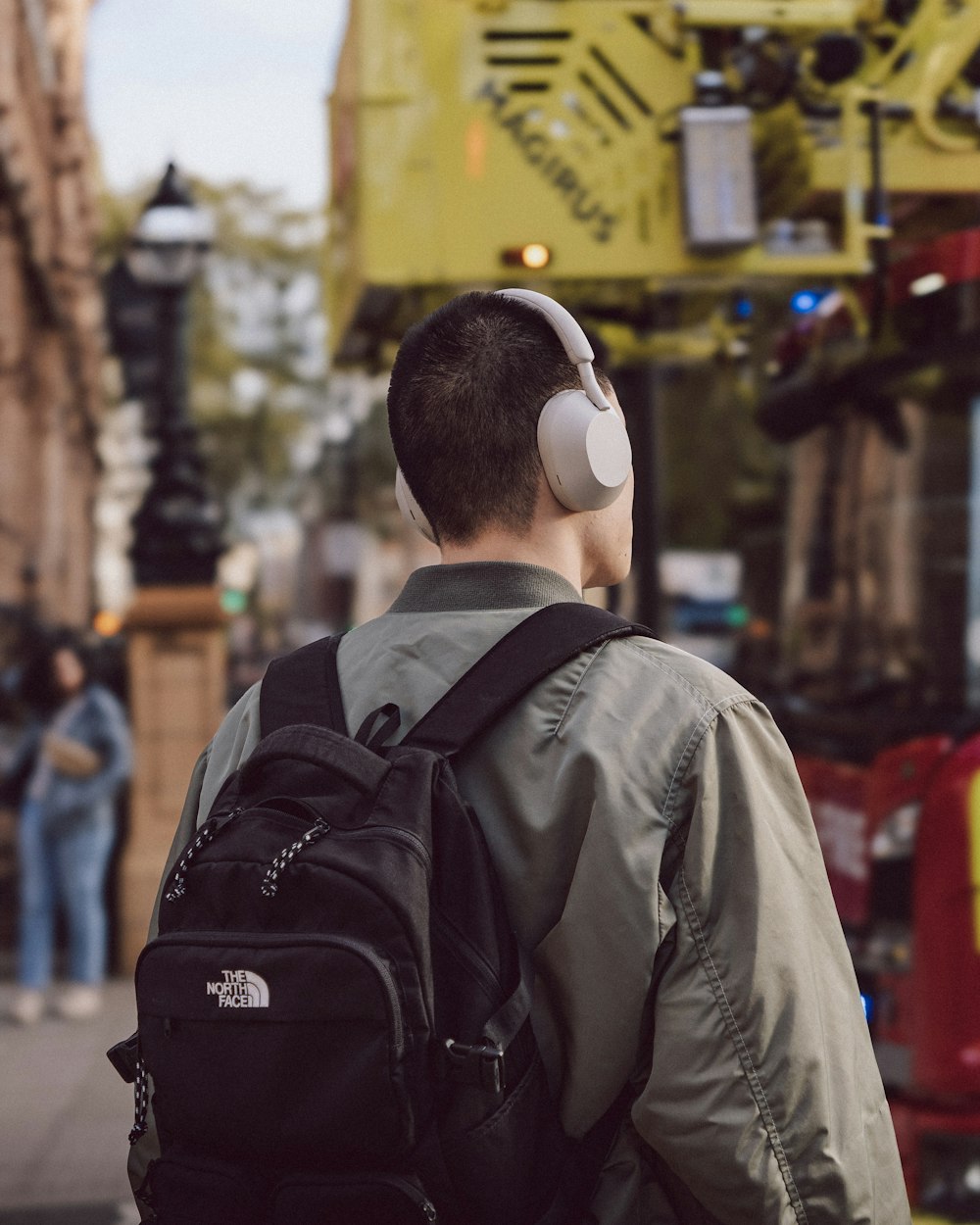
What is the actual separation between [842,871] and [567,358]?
3.33 m

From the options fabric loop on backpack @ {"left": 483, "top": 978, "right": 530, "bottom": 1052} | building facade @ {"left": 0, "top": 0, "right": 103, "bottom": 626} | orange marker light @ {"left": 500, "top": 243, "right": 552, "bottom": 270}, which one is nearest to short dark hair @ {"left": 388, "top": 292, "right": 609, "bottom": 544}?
fabric loop on backpack @ {"left": 483, "top": 978, "right": 530, "bottom": 1052}

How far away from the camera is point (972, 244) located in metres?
4.79

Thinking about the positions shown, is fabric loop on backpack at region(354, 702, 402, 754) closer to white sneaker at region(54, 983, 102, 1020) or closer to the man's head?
the man's head

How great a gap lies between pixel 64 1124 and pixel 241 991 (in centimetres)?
533

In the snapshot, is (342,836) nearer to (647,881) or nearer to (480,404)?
(647,881)

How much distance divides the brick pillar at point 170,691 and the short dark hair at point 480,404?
856cm

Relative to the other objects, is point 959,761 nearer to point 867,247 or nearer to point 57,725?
point 867,247

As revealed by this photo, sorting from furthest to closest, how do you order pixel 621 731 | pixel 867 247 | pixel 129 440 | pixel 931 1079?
1. pixel 129 440
2. pixel 867 247
3. pixel 931 1079
4. pixel 621 731

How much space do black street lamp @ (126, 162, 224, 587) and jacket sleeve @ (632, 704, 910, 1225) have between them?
31.2 feet

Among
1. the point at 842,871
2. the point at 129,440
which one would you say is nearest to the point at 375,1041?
the point at 842,871

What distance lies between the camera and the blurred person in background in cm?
879

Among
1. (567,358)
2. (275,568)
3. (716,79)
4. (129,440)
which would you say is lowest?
(275,568)

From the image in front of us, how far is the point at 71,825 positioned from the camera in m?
8.92

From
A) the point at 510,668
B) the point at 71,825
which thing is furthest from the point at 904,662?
the point at 71,825
